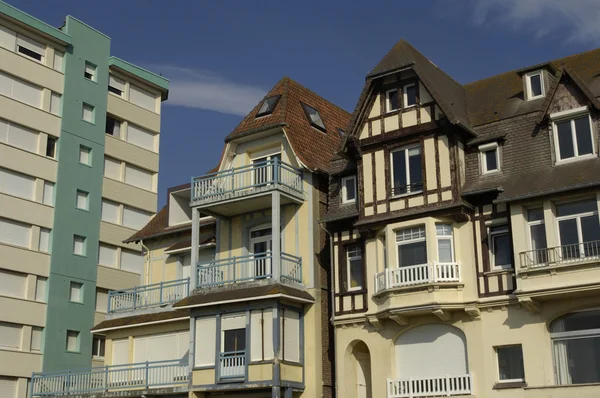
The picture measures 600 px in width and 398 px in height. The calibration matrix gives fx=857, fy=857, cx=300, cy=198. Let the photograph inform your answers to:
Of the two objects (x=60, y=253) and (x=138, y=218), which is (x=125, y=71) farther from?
(x=60, y=253)

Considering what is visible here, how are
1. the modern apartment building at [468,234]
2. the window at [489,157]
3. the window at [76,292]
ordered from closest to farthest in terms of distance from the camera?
the modern apartment building at [468,234] < the window at [489,157] < the window at [76,292]

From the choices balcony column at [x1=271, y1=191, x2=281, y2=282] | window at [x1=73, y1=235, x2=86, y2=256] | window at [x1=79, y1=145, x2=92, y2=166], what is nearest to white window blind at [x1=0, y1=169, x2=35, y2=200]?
window at [x1=73, y1=235, x2=86, y2=256]

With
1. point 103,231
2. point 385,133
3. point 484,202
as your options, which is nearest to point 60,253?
point 103,231

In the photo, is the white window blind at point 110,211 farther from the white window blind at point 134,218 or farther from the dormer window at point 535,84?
the dormer window at point 535,84

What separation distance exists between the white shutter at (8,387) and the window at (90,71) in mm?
17417

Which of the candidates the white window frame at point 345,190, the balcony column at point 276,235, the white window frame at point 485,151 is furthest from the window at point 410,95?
the balcony column at point 276,235

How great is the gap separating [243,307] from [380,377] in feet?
→ 18.4

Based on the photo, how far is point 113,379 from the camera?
34.8 m

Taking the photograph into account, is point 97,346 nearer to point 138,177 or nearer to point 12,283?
point 12,283

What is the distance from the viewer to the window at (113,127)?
164 ft

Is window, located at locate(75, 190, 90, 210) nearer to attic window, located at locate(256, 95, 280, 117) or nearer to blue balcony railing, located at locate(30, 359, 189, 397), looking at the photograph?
blue balcony railing, located at locate(30, 359, 189, 397)

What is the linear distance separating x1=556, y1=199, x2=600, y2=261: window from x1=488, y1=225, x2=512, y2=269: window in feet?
6.49

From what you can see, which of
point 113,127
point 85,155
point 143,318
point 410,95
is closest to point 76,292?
point 85,155

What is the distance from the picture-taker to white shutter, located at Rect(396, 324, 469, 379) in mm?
27891
